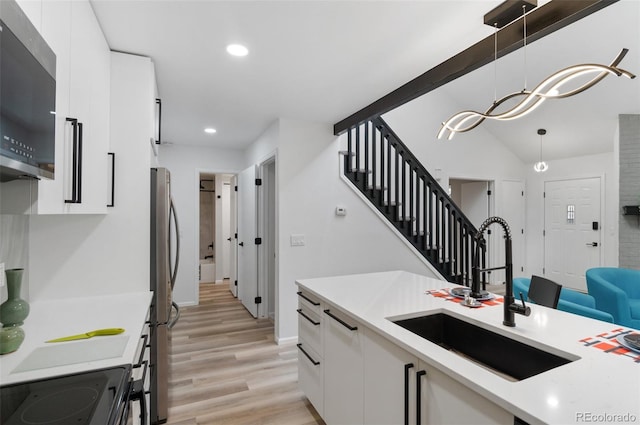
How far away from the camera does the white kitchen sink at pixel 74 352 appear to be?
1185 mm

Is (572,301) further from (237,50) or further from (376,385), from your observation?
(237,50)

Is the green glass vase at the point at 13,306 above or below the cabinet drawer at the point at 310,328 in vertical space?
above

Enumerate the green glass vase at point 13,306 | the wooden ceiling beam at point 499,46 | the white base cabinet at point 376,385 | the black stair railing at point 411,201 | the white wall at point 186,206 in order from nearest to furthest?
the white base cabinet at point 376,385
the green glass vase at point 13,306
the wooden ceiling beam at point 499,46
the black stair railing at point 411,201
the white wall at point 186,206

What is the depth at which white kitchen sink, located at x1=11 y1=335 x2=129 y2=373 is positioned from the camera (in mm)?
1185

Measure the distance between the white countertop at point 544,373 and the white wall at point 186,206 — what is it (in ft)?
11.8

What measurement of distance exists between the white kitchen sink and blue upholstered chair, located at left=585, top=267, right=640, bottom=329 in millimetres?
3846

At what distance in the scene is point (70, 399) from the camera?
3.23ft

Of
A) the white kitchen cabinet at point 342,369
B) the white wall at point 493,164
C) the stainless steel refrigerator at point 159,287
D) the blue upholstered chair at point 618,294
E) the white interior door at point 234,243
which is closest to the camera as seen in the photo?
the white kitchen cabinet at point 342,369

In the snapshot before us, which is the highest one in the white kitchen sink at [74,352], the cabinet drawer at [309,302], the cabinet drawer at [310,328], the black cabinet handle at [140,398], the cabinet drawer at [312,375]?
the white kitchen sink at [74,352]

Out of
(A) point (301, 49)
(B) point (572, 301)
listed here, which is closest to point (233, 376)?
(A) point (301, 49)

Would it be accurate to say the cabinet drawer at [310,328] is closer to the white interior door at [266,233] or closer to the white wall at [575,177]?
the white interior door at [266,233]

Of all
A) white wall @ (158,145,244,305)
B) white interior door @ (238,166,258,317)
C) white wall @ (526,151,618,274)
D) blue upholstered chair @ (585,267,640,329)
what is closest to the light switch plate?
white interior door @ (238,166,258,317)

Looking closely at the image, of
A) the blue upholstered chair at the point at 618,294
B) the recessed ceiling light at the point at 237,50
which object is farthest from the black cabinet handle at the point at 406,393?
the blue upholstered chair at the point at 618,294

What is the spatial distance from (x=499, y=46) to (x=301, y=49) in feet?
4.03
